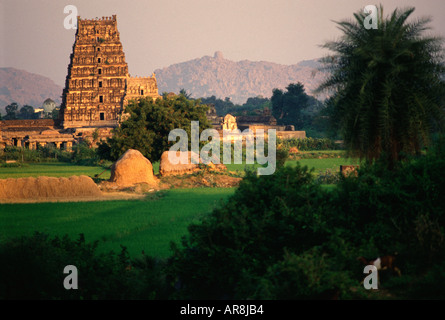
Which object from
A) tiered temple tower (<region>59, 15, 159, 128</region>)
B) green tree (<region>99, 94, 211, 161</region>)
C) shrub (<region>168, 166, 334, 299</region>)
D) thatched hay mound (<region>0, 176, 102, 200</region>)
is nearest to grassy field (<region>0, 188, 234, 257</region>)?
thatched hay mound (<region>0, 176, 102, 200</region>)

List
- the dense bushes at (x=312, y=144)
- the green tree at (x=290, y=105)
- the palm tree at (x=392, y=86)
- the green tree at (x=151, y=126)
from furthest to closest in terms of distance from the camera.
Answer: the green tree at (x=290, y=105), the dense bushes at (x=312, y=144), the green tree at (x=151, y=126), the palm tree at (x=392, y=86)

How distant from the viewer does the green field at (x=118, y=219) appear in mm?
15508

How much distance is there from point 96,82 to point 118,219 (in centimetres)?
6400

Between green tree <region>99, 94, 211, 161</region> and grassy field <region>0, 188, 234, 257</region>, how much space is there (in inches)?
401

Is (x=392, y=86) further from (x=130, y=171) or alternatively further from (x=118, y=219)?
(x=130, y=171)

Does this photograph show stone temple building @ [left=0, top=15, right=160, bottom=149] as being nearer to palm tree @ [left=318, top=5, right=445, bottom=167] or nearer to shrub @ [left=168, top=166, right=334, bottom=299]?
palm tree @ [left=318, top=5, right=445, bottom=167]

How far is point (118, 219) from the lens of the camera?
63.3ft

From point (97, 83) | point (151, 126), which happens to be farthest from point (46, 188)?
point (97, 83)

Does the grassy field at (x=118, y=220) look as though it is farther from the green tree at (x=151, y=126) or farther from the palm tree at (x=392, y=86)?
the green tree at (x=151, y=126)

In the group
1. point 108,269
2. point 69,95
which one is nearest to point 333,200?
point 108,269

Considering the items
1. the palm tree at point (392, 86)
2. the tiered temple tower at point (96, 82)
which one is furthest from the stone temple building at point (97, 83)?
the palm tree at point (392, 86)

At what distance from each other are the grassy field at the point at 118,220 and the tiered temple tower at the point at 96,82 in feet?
184

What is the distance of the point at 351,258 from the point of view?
952 centimetres
